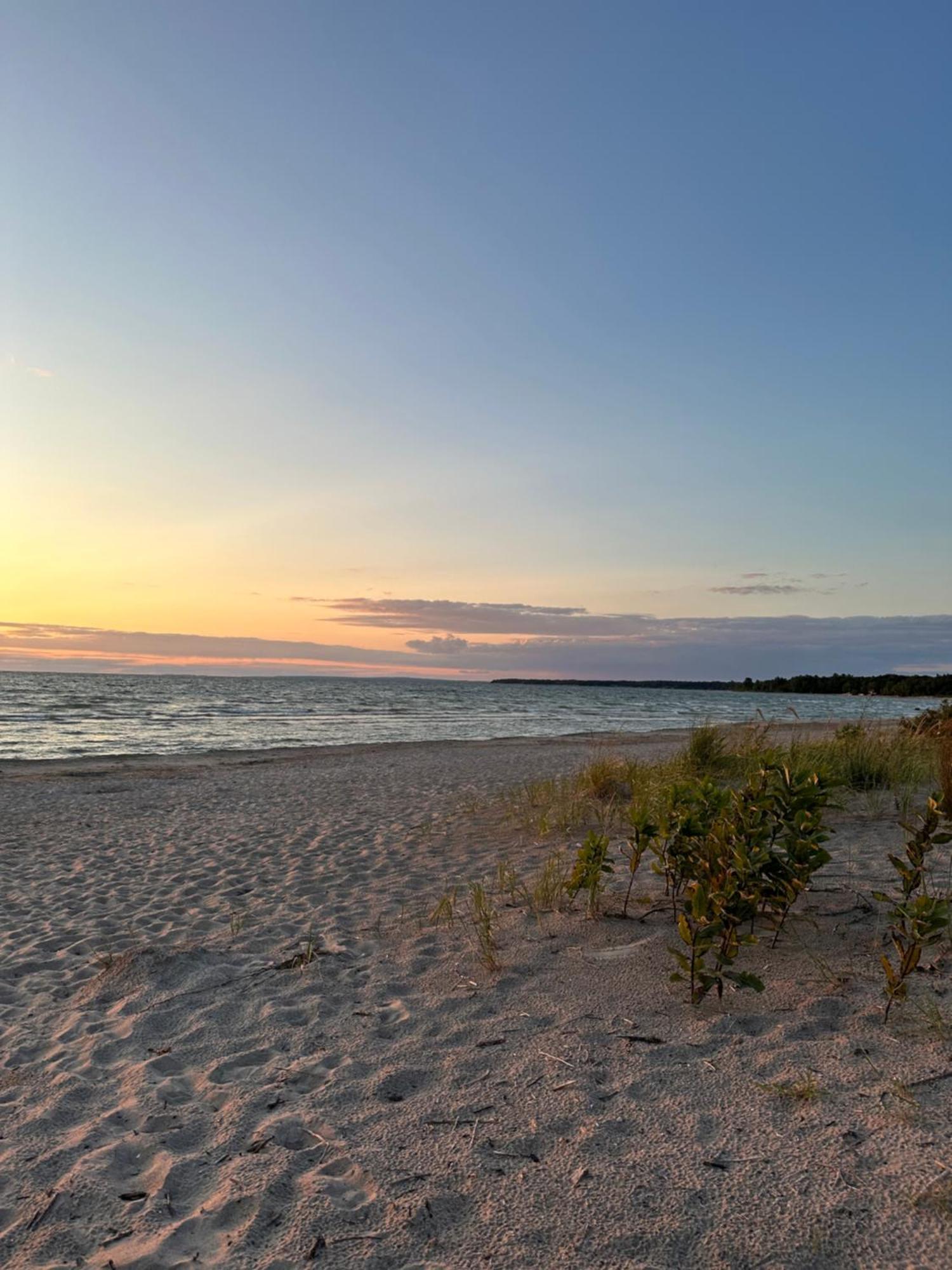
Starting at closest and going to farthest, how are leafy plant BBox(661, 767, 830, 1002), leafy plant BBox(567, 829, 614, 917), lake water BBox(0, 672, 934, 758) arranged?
leafy plant BBox(661, 767, 830, 1002)
leafy plant BBox(567, 829, 614, 917)
lake water BBox(0, 672, 934, 758)

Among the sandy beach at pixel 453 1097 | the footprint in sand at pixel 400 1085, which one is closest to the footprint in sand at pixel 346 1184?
the sandy beach at pixel 453 1097

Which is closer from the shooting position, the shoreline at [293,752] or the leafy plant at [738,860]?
the leafy plant at [738,860]

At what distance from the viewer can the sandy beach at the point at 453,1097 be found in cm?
212

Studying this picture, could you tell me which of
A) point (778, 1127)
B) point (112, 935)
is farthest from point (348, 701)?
point (778, 1127)

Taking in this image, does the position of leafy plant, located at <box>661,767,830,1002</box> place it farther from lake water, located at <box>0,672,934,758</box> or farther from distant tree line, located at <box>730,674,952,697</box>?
distant tree line, located at <box>730,674,952,697</box>

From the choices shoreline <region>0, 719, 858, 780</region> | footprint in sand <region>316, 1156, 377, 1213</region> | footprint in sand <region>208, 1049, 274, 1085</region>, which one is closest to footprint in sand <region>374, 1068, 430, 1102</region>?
footprint in sand <region>316, 1156, 377, 1213</region>

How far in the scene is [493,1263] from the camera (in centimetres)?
201

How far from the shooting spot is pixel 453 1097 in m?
2.84

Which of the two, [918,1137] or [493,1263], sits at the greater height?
[918,1137]

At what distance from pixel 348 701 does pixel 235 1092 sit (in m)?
50.7

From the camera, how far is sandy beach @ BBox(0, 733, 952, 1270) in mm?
2115

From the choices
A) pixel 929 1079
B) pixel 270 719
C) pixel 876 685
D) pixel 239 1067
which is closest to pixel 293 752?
pixel 270 719

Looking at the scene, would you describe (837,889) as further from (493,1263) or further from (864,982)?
(493,1263)

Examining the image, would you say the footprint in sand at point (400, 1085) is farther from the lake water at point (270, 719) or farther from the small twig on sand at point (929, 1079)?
the lake water at point (270, 719)
